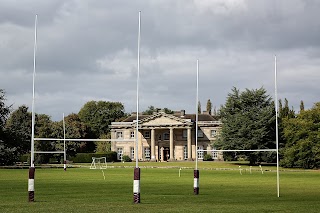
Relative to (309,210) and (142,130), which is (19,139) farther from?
(309,210)

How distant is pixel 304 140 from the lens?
68688 millimetres

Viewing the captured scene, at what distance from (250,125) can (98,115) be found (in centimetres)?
6011

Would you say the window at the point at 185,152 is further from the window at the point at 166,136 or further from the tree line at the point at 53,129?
the tree line at the point at 53,129

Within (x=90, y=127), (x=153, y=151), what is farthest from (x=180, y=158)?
(x=90, y=127)

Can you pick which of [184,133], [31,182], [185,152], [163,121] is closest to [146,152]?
[185,152]

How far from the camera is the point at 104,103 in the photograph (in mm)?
133125

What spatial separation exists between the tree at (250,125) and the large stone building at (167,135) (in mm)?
25325

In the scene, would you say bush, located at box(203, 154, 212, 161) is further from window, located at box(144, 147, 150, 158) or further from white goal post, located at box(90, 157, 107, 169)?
white goal post, located at box(90, 157, 107, 169)

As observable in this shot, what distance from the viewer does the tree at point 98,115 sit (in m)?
131

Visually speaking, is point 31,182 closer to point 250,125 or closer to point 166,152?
point 250,125

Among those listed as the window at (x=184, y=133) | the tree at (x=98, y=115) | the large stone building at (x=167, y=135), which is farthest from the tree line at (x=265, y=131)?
the tree at (x=98, y=115)

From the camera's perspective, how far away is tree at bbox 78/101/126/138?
5143 inches

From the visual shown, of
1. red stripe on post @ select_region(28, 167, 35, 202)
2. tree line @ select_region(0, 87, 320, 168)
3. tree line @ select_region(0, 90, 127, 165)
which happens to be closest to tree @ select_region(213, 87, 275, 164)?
tree line @ select_region(0, 87, 320, 168)

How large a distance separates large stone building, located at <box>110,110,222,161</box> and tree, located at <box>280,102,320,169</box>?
3471cm
